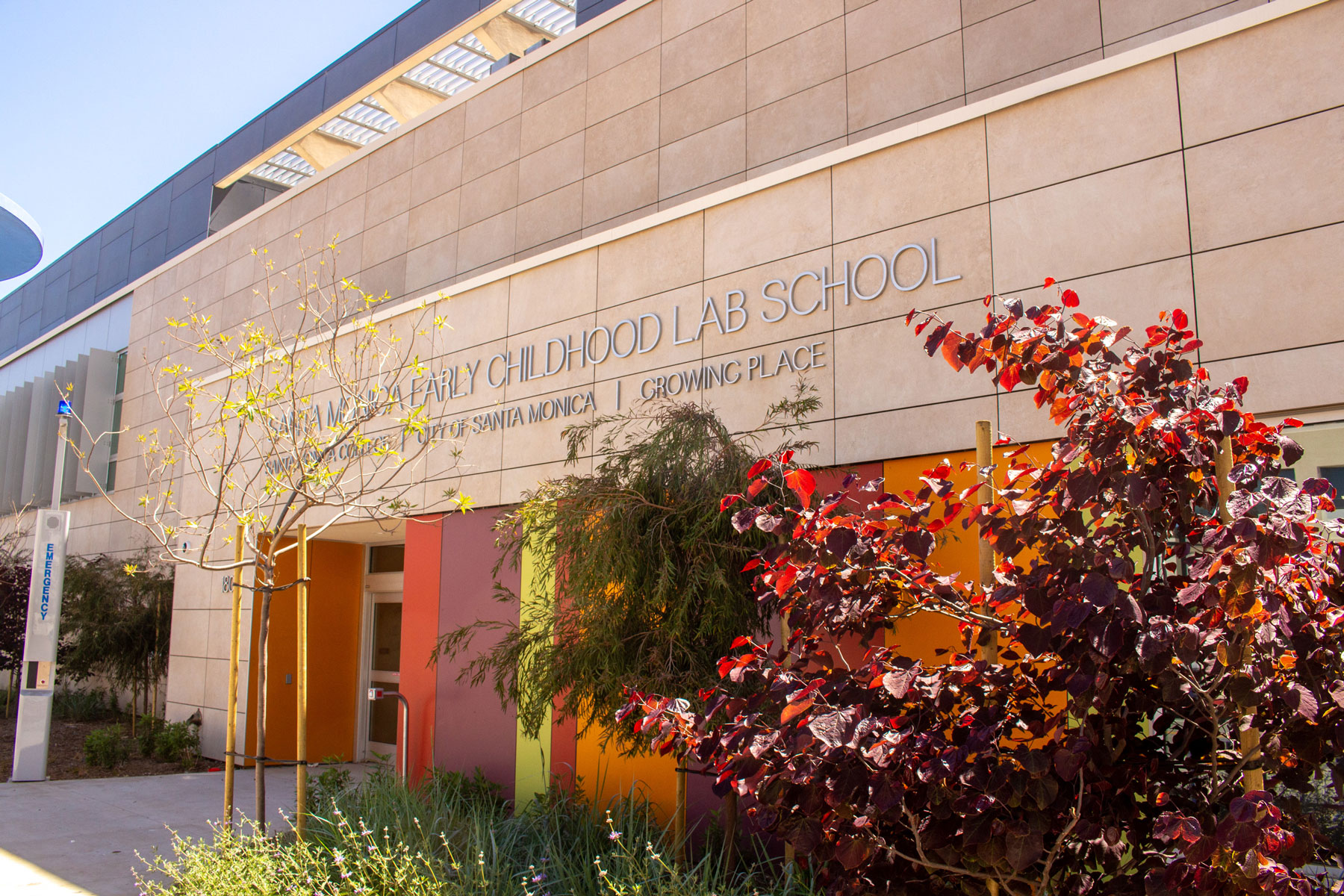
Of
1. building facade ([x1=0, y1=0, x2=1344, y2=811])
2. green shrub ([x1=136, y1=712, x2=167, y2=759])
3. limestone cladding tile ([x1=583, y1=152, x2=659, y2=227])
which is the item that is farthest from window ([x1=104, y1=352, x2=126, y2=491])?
limestone cladding tile ([x1=583, y1=152, x2=659, y2=227])

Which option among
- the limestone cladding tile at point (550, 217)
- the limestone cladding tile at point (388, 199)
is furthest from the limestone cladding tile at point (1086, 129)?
the limestone cladding tile at point (388, 199)

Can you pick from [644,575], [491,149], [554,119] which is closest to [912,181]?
[644,575]

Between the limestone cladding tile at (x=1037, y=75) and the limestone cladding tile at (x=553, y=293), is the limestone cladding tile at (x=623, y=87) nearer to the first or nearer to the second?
the limestone cladding tile at (x=553, y=293)

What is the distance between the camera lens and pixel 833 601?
3303 millimetres

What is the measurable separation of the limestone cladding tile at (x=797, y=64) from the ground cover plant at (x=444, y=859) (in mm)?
6337

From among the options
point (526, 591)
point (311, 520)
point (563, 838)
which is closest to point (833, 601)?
point (563, 838)

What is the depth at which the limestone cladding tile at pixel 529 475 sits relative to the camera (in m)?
9.34

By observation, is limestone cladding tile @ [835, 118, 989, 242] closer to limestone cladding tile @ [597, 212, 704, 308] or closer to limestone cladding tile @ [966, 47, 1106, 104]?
limestone cladding tile @ [966, 47, 1106, 104]

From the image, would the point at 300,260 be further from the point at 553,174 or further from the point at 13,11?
the point at 13,11

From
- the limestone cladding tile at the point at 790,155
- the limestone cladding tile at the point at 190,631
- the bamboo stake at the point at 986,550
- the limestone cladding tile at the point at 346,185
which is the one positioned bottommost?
the limestone cladding tile at the point at 190,631

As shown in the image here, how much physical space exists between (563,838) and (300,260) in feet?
34.0

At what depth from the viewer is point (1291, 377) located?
5.73m

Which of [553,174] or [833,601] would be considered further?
[553,174]

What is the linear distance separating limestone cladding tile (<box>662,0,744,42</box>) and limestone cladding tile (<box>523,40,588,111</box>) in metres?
1.19
